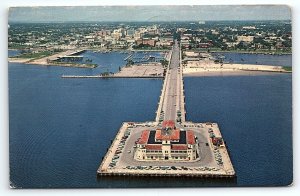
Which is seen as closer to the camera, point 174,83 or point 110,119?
point 110,119

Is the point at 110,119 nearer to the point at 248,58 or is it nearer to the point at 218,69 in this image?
the point at 218,69

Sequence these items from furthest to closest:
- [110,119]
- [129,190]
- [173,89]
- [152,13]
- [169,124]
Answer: [173,89] → [110,119] → [169,124] → [152,13] → [129,190]

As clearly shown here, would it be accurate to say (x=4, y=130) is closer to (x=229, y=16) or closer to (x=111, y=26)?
(x=111, y=26)

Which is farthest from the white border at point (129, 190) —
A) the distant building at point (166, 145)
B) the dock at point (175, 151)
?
the distant building at point (166, 145)

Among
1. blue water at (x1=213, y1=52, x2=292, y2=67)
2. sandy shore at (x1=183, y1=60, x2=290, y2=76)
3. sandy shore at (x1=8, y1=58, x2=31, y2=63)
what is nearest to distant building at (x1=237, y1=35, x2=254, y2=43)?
blue water at (x1=213, y1=52, x2=292, y2=67)

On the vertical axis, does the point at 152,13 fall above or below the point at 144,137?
above

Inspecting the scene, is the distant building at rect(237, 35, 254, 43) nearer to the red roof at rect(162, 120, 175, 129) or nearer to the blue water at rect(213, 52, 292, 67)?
the blue water at rect(213, 52, 292, 67)

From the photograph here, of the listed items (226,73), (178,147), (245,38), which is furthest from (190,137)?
(245,38)
